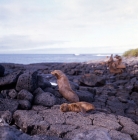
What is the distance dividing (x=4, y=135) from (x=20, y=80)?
2.90m

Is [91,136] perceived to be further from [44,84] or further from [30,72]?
[44,84]

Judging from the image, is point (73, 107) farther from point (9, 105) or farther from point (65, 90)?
point (9, 105)

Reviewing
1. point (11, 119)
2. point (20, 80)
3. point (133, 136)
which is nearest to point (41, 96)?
point (20, 80)

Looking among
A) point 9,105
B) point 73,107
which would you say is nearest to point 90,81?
point 73,107

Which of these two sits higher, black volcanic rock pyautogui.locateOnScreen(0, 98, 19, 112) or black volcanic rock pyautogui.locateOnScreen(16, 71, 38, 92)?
black volcanic rock pyautogui.locateOnScreen(16, 71, 38, 92)

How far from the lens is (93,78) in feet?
34.0

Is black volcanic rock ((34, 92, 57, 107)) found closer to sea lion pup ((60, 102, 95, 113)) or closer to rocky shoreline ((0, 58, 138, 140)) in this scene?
rocky shoreline ((0, 58, 138, 140))

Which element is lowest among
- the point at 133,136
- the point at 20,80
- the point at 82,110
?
the point at 133,136

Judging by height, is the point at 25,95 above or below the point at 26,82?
below

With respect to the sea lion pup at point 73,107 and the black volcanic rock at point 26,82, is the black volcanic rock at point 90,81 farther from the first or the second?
the sea lion pup at point 73,107

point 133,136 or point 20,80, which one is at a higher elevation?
point 20,80

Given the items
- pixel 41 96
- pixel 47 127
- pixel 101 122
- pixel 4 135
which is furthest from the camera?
pixel 41 96

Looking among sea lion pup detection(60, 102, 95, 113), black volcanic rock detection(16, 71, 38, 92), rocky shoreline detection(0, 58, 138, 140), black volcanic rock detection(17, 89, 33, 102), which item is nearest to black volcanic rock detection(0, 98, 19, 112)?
→ rocky shoreline detection(0, 58, 138, 140)

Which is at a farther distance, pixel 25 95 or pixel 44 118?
pixel 25 95
